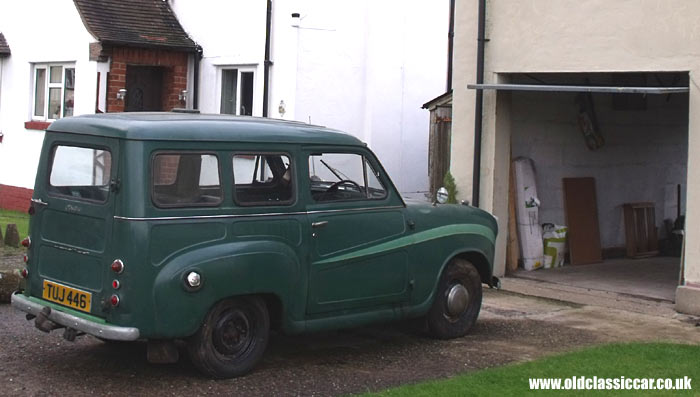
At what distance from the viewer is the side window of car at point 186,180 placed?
7.04 meters

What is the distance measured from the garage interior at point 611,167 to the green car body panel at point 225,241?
4.23 metres

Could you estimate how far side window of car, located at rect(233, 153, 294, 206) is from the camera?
300 inches

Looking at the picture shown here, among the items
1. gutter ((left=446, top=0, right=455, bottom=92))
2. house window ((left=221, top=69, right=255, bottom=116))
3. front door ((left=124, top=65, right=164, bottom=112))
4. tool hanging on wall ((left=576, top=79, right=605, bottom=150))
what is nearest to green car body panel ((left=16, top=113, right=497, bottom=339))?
tool hanging on wall ((left=576, top=79, right=605, bottom=150))

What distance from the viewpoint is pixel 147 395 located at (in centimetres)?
691

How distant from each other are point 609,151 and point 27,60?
10.9 m

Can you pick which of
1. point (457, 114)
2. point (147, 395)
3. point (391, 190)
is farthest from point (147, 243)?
point (457, 114)

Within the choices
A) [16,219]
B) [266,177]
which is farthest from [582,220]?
[16,219]

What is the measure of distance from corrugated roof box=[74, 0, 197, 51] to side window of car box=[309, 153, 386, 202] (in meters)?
8.72

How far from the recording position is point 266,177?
782 centimetres

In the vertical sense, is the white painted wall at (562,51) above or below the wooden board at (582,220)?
above

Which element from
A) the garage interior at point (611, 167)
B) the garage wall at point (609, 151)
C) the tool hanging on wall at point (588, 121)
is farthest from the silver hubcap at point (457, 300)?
the tool hanging on wall at point (588, 121)

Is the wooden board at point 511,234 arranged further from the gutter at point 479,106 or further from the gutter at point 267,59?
the gutter at point 267,59

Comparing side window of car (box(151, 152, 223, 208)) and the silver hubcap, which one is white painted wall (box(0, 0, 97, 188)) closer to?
the silver hubcap

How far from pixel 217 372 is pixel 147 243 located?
1137 millimetres
